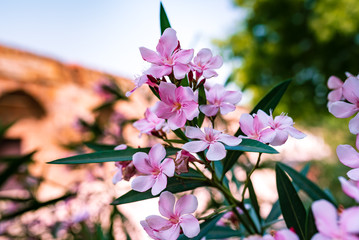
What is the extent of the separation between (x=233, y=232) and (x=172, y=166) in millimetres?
235

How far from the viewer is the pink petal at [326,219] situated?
6.9 inches

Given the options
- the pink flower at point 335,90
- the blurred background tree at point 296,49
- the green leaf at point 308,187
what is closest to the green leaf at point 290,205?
the green leaf at point 308,187

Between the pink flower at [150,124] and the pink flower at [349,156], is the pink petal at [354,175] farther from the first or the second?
the pink flower at [150,124]

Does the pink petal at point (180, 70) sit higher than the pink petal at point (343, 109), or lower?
higher

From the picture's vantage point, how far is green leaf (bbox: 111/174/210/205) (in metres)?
0.33

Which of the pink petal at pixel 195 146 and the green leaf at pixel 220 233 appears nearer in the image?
the pink petal at pixel 195 146

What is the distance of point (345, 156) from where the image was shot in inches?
10.9

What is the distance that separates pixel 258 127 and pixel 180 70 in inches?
4.2

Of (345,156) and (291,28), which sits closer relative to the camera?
(345,156)

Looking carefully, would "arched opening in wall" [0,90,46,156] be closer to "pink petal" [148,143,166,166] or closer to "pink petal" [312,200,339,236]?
"pink petal" [148,143,166,166]

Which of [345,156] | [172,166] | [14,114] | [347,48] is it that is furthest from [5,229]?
[347,48]

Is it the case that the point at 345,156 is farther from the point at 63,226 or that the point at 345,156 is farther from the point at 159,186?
the point at 63,226

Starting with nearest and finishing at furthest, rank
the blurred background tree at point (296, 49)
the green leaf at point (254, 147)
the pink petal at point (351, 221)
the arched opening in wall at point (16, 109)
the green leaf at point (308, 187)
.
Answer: the pink petal at point (351, 221), the green leaf at point (254, 147), the green leaf at point (308, 187), the blurred background tree at point (296, 49), the arched opening in wall at point (16, 109)

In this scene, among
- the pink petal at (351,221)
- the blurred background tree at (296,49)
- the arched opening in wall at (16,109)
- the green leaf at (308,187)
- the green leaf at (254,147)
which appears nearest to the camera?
the pink petal at (351,221)
